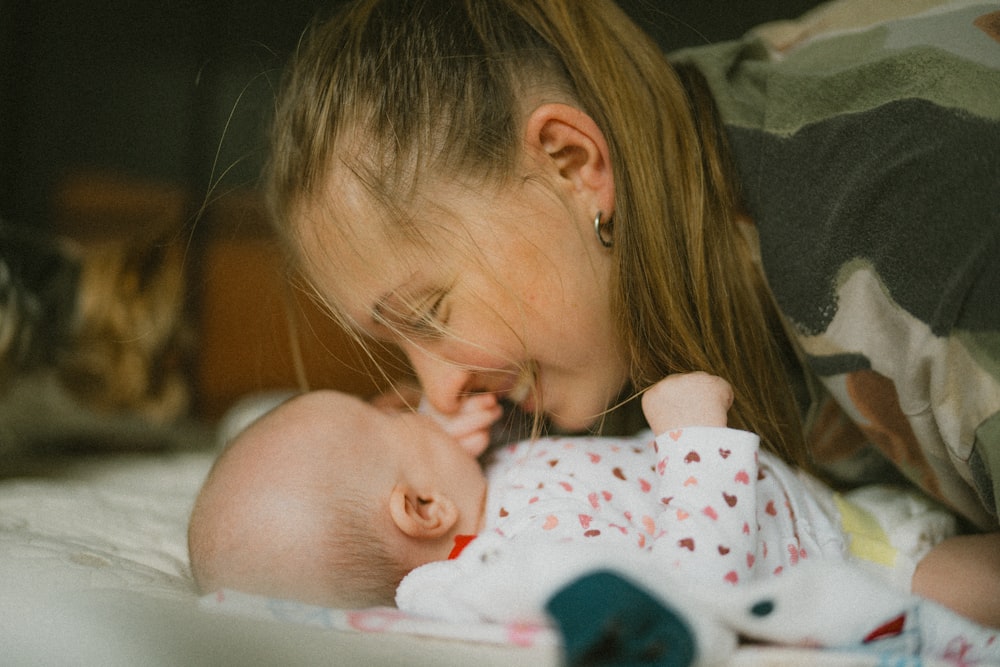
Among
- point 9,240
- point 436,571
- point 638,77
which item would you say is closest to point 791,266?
point 638,77

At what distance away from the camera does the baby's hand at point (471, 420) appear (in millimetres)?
965

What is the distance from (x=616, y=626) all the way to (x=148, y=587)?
0.48 metres

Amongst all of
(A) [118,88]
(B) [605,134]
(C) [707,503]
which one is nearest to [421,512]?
(C) [707,503]

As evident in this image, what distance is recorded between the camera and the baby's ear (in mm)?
821

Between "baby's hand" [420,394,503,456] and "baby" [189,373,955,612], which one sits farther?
"baby's hand" [420,394,503,456]

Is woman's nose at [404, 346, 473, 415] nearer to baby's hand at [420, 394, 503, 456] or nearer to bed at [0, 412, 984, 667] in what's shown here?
baby's hand at [420, 394, 503, 456]

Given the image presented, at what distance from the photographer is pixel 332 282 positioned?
904mm

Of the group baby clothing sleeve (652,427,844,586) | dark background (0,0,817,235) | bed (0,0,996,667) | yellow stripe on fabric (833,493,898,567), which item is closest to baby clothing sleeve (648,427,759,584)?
baby clothing sleeve (652,427,844,586)

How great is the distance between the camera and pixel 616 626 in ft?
1.46

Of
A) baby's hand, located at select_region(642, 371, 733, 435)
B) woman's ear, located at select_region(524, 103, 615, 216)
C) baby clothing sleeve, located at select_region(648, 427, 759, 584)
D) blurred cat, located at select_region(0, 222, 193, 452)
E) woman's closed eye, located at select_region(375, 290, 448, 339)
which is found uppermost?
woman's ear, located at select_region(524, 103, 615, 216)

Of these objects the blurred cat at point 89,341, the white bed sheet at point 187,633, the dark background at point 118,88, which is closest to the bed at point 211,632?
the white bed sheet at point 187,633

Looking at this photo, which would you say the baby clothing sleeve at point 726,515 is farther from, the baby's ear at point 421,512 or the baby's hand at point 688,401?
the baby's ear at point 421,512

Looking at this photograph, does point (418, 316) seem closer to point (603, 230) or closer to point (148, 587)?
point (603, 230)

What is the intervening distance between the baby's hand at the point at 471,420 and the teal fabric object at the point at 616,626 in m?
0.49
